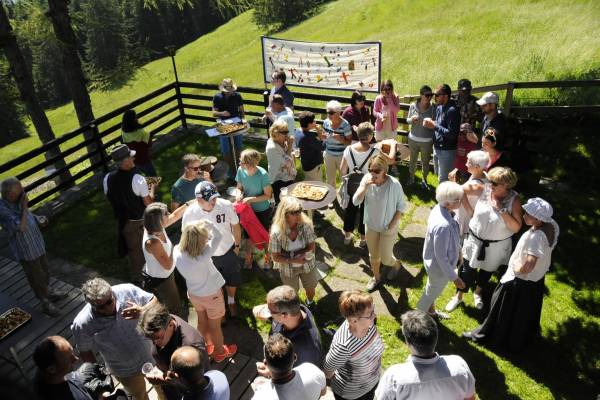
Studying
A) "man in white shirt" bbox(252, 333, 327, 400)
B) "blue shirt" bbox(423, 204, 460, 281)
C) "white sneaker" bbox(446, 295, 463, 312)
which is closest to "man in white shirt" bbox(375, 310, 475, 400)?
"man in white shirt" bbox(252, 333, 327, 400)

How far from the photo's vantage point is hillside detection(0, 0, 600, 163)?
1493cm

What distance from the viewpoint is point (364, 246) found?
7.20 m

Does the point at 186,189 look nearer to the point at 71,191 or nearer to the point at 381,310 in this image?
the point at 381,310

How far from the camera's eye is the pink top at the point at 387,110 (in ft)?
→ 27.5

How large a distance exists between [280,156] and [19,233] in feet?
12.0

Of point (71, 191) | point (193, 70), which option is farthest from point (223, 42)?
point (71, 191)

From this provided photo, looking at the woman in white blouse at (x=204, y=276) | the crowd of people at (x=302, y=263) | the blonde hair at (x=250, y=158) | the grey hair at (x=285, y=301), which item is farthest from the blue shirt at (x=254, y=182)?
the grey hair at (x=285, y=301)

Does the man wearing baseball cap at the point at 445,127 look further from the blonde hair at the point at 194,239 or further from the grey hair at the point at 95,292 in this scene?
the grey hair at the point at 95,292

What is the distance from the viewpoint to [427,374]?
3117 mm

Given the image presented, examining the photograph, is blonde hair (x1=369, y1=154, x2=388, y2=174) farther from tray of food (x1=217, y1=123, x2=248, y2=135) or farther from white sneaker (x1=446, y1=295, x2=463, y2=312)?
tray of food (x1=217, y1=123, x2=248, y2=135)

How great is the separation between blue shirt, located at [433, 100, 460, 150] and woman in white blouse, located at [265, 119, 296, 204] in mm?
2482

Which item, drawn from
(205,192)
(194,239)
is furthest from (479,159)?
(194,239)

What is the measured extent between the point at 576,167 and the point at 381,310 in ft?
18.4

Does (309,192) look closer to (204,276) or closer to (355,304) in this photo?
(204,276)
